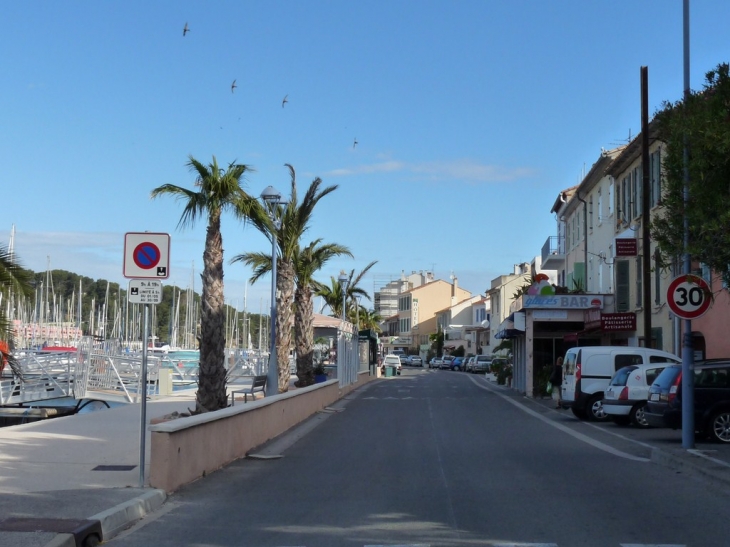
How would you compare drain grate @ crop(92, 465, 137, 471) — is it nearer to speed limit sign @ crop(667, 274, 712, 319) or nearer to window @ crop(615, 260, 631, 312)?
speed limit sign @ crop(667, 274, 712, 319)

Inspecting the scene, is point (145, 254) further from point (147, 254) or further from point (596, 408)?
point (596, 408)

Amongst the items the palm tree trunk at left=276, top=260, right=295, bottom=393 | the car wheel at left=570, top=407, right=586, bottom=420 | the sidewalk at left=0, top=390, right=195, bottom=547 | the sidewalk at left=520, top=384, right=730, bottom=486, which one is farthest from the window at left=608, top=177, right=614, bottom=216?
the sidewalk at left=0, top=390, right=195, bottom=547

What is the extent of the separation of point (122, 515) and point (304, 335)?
2403 cm

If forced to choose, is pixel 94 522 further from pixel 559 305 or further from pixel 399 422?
pixel 559 305

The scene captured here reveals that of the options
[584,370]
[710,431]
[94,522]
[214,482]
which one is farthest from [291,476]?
[584,370]

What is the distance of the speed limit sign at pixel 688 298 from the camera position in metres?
14.2

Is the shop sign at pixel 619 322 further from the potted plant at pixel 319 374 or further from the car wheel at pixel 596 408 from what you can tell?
the potted plant at pixel 319 374

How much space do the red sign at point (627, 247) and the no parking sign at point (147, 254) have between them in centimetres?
2309

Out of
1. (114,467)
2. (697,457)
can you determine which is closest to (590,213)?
(697,457)

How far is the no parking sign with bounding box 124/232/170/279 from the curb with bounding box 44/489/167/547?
2.59 metres

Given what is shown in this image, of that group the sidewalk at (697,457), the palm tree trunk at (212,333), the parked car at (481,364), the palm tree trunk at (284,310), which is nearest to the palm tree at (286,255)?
the palm tree trunk at (284,310)

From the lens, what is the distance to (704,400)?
53.7ft

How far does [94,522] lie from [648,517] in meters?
5.41

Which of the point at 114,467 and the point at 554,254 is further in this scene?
the point at 554,254
